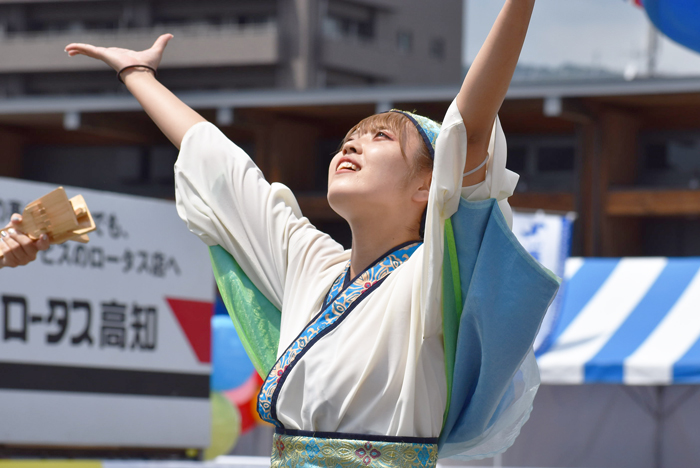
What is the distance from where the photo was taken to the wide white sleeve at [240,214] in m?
1.94

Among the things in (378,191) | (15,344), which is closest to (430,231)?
(378,191)

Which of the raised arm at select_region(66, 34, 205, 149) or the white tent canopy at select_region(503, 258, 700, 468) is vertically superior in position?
the raised arm at select_region(66, 34, 205, 149)

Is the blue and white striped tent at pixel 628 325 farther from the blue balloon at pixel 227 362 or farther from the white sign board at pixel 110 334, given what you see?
the white sign board at pixel 110 334

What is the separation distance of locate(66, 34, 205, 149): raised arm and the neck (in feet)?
1.53

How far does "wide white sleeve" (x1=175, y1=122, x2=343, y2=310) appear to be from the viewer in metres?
1.94

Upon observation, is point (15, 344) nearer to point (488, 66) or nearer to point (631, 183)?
point (488, 66)

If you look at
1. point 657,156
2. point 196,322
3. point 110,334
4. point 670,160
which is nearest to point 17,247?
point 110,334

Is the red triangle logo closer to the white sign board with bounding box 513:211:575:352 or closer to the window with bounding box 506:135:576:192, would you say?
the white sign board with bounding box 513:211:575:352

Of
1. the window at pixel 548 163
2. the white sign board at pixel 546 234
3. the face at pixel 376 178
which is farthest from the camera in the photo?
the window at pixel 548 163

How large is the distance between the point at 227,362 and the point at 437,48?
32360 millimetres

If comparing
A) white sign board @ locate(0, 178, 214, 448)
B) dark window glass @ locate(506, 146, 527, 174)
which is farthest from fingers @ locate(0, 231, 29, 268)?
dark window glass @ locate(506, 146, 527, 174)

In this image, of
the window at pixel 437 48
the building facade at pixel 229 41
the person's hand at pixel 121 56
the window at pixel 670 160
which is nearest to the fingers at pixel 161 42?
the person's hand at pixel 121 56

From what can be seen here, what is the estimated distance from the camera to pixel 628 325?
8273 mm

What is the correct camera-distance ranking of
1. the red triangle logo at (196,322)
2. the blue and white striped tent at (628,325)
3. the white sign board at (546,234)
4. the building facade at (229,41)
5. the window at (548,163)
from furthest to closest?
the building facade at (229,41)
the window at (548,163)
the white sign board at (546,234)
the blue and white striped tent at (628,325)
the red triangle logo at (196,322)
